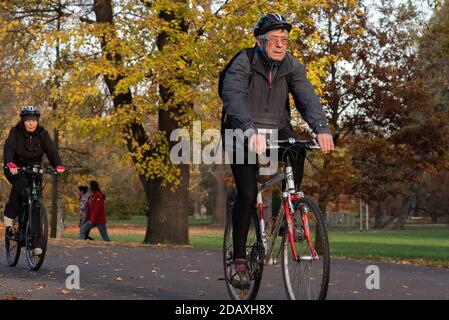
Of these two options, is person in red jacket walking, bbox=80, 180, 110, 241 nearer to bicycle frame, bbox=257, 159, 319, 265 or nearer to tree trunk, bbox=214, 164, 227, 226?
bicycle frame, bbox=257, 159, 319, 265

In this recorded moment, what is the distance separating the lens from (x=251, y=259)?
7.27 metres

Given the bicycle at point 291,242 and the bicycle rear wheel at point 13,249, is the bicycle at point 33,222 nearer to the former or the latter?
the bicycle rear wheel at point 13,249

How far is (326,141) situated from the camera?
6.74 metres

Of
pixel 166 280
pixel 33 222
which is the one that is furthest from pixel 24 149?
pixel 166 280

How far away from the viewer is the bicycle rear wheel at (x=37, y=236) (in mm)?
10998

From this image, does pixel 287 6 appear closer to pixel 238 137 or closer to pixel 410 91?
pixel 410 91

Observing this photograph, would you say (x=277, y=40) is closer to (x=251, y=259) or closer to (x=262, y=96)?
(x=262, y=96)

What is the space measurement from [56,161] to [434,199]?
64355mm

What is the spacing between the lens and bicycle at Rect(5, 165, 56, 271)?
11047 millimetres

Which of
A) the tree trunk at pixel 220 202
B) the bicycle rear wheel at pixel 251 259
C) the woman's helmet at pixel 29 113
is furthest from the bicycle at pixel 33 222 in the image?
the tree trunk at pixel 220 202

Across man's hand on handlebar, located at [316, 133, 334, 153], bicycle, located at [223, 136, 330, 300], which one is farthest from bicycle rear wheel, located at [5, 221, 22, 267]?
man's hand on handlebar, located at [316, 133, 334, 153]

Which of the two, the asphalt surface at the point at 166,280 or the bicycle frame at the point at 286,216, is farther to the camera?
the asphalt surface at the point at 166,280

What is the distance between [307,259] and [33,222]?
547 centimetres
